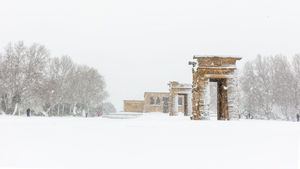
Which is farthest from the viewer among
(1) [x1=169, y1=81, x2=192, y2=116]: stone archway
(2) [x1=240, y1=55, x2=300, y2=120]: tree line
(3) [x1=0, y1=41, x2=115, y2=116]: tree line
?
(2) [x1=240, y1=55, x2=300, y2=120]: tree line

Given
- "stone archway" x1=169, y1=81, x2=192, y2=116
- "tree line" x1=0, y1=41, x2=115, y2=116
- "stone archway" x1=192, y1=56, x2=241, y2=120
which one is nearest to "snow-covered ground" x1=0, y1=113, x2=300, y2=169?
"stone archway" x1=192, y1=56, x2=241, y2=120

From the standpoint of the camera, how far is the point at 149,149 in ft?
32.4

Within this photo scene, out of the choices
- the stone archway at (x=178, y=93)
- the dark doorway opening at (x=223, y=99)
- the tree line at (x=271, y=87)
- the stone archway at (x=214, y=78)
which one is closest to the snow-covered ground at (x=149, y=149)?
the stone archway at (x=214, y=78)

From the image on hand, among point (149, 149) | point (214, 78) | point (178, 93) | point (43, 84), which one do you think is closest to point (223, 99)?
point (214, 78)

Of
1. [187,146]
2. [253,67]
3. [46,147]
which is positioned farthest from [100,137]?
[253,67]

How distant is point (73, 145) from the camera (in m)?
10.3

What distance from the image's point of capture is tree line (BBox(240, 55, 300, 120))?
5331 cm

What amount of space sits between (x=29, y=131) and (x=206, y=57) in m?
11.9

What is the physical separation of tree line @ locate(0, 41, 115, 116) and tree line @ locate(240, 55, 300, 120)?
1087 inches

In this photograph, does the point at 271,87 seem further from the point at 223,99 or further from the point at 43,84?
the point at 223,99

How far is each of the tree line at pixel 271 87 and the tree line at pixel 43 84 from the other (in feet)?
90.6

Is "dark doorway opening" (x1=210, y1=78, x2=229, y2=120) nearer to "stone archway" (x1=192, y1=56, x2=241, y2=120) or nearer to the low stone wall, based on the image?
"stone archway" (x1=192, y1=56, x2=241, y2=120)

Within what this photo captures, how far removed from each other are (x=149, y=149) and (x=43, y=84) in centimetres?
4306

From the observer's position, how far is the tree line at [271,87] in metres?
53.3
